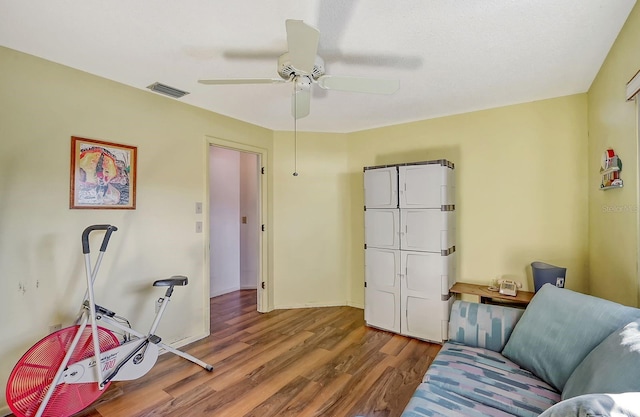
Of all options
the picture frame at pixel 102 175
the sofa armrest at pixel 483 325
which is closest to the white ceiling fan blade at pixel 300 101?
the picture frame at pixel 102 175

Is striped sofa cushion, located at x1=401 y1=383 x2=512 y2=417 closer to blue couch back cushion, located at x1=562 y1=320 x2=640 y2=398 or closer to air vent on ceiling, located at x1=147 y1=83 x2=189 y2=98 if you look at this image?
blue couch back cushion, located at x1=562 y1=320 x2=640 y2=398

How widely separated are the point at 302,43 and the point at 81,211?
212cm

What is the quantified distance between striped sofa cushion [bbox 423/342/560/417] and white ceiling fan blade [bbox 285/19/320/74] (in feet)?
5.99

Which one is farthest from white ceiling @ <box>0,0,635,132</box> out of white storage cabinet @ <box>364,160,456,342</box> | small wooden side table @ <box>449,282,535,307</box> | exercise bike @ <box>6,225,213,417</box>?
small wooden side table @ <box>449,282,535,307</box>

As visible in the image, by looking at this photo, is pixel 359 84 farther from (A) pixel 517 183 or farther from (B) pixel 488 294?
(B) pixel 488 294

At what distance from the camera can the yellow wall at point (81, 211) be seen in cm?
194

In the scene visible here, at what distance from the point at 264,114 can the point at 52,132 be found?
6.04 ft

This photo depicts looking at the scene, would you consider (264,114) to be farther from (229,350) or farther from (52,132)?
(229,350)

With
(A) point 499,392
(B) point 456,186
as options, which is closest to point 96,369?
(A) point 499,392

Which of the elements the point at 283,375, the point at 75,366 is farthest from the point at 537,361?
the point at 75,366

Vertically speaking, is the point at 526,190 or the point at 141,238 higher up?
the point at 526,190

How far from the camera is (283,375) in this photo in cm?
234

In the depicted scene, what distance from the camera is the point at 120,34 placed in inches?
70.5

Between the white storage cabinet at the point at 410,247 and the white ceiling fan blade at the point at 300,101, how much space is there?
1.23 meters
